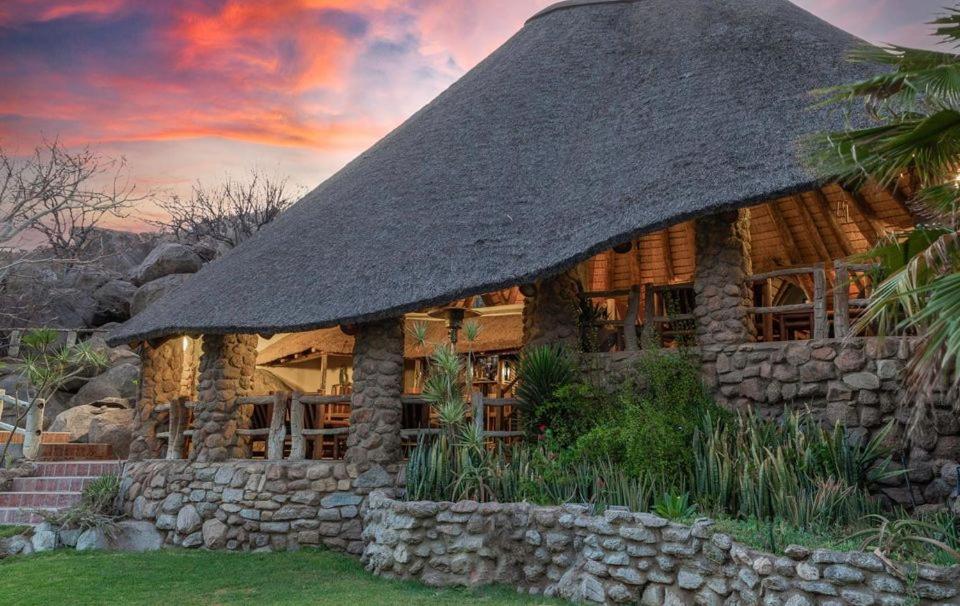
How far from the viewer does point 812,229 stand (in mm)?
16000

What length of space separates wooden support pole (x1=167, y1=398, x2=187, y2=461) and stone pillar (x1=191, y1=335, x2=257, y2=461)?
2.07ft

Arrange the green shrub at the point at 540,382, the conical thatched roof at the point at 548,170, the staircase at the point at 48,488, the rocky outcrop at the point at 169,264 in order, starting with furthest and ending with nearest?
1. the rocky outcrop at the point at 169,264
2. the staircase at the point at 48,488
3. the green shrub at the point at 540,382
4. the conical thatched roof at the point at 548,170

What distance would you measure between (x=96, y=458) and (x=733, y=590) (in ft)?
47.1

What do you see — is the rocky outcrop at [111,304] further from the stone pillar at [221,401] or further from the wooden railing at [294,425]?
the stone pillar at [221,401]

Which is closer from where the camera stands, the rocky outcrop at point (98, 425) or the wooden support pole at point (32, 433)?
the wooden support pole at point (32, 433)

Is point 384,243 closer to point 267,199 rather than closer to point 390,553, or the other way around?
point 390,553

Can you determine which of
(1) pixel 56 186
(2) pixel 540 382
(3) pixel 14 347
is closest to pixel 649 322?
(2) pixel 540 382

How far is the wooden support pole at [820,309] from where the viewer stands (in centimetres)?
1096

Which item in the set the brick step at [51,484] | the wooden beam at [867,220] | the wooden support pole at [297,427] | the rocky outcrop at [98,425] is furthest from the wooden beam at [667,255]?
the rocky outcrop at [98,425]

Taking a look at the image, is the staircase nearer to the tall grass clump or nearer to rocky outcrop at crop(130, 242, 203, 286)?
the tall grass clump

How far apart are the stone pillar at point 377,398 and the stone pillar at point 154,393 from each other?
13.9 feet

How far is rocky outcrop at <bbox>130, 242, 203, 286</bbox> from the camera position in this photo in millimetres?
27953

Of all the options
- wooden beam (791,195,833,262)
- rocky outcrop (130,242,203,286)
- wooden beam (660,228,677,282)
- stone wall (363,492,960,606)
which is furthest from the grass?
rocky outcrop (130,242,203,286)

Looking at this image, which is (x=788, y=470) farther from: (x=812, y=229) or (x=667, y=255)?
(x=667, y=255)
